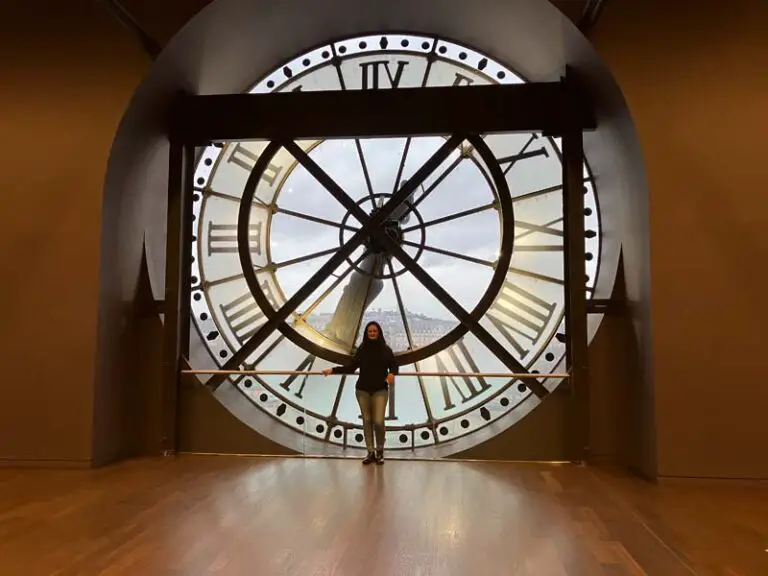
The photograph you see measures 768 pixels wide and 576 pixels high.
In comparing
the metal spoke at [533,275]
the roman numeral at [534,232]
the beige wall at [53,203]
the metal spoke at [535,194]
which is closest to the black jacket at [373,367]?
the metal spoke at [533,275]

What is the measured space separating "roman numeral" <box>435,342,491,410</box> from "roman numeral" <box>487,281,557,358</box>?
31 cm

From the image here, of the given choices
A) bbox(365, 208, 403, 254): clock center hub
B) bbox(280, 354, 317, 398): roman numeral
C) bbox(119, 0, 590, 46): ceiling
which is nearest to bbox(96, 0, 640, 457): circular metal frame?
bbox(119, 0, 590, 46): ceiling

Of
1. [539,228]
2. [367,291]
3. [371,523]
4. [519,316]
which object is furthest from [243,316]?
[371,523]

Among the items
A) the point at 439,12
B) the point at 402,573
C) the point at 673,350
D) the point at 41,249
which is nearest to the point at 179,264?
the point at 41,249

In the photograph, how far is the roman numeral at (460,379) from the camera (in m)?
4.13

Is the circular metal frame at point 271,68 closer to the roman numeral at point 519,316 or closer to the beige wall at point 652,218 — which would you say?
the beige wall at point 652,218

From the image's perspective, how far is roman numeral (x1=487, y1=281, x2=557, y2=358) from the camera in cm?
430

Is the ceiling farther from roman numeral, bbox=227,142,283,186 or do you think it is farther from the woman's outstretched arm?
the woman's outstretched arm

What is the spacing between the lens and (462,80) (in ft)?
14.7

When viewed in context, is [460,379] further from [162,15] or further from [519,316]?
[162,15]

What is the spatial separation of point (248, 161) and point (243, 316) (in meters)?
1.15

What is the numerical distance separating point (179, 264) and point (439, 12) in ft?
8.17

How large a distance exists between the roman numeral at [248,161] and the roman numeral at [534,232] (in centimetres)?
181

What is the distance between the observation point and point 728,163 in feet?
10.7
